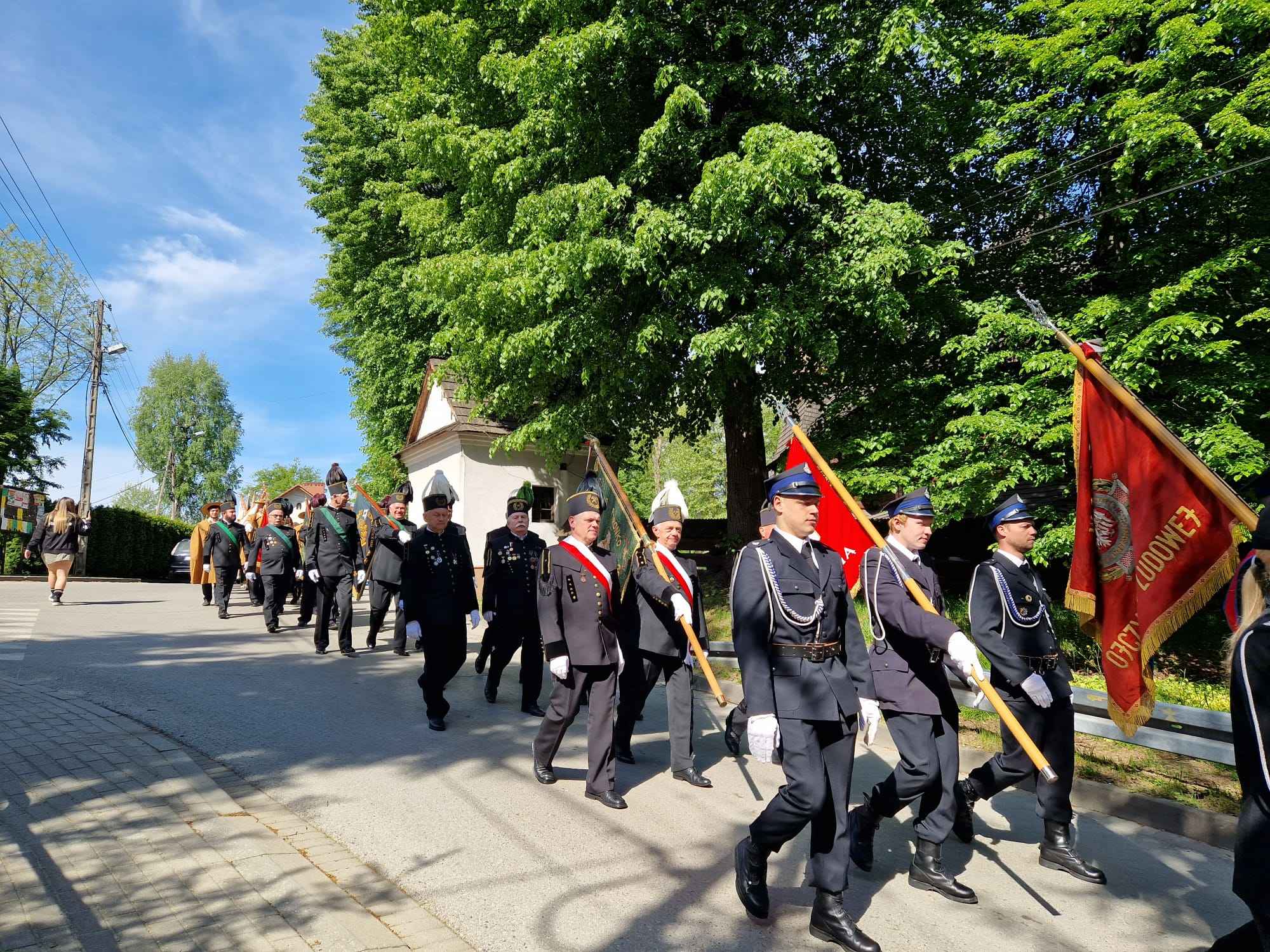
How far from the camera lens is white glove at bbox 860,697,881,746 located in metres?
3.88

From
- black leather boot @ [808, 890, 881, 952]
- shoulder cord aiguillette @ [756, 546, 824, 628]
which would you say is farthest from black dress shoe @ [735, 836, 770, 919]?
shoulder cord aiguillette @ [756, 546, 824, 628]

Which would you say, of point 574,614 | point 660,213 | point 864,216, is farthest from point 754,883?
point 864,216

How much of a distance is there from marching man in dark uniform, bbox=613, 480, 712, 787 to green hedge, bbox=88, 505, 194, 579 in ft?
86.5

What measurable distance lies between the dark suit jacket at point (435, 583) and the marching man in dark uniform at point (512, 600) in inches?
25.8

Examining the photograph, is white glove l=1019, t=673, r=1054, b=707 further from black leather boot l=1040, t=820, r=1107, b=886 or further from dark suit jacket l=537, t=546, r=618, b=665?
dark suit jacket l=537, t=546, r=618, b=665

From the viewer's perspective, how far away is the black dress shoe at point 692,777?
19.0ft

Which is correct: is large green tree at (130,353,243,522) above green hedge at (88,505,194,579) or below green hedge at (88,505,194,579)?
above

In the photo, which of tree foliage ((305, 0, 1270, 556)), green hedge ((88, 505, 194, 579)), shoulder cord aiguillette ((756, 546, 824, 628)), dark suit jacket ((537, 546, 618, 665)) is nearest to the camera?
shoulder cord aiguillette ((756, 546, 824, 628))

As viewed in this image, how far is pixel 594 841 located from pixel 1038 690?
249 cm

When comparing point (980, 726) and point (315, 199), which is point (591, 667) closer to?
point (980, 726)

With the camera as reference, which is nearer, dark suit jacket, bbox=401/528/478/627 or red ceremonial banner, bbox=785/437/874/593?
red ceremonial banner, bbox=785/437/874/593

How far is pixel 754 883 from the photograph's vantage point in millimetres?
3691

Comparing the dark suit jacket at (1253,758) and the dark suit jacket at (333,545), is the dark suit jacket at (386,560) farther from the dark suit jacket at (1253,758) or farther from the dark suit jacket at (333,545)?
the dark suit jacket at (1253,758)

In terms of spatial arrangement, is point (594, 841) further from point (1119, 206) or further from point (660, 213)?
point (1119, 206)
